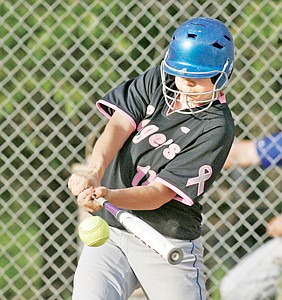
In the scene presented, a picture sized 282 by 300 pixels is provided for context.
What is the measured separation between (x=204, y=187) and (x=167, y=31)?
6.81 feet

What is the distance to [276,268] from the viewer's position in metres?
6.00

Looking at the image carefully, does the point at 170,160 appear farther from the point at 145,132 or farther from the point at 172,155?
the point at 145,132

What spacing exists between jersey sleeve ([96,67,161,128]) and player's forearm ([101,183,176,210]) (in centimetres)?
36

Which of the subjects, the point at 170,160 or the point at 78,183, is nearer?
the point at 78,183

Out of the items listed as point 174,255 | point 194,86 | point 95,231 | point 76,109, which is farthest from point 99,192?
point 76,109

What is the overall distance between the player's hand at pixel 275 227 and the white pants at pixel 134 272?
179cm

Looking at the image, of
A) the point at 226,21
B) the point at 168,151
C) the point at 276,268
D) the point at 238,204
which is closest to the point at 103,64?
the point at 226,21

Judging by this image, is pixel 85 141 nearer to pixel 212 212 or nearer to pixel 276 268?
pixel 212 212

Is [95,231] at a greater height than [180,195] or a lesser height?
greater

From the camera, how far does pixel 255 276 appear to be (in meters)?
6.10

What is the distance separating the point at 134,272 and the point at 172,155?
0.52 m

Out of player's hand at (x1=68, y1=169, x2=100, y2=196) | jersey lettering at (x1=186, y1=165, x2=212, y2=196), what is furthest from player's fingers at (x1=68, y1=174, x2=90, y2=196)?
jersey lettering at (x1=186, y1=165, x2=212, y2=196)

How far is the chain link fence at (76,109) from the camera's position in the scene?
6.14 meters

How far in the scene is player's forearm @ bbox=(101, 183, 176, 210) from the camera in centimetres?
399
